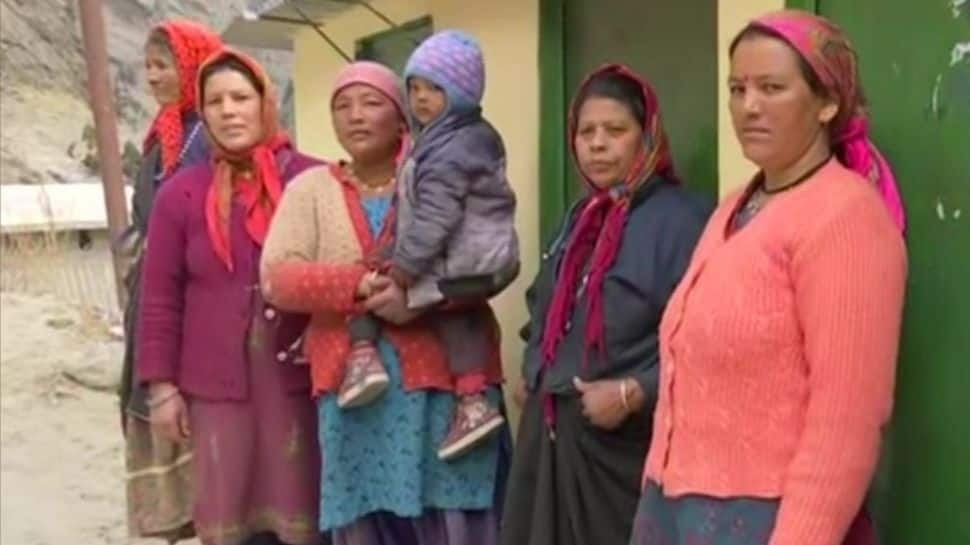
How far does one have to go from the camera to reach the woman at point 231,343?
3527mm

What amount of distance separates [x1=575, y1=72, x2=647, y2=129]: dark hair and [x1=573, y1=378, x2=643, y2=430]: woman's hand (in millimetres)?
581

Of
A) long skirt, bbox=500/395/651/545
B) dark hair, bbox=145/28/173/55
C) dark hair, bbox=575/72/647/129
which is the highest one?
dark hair, bbox=145/28/173/55

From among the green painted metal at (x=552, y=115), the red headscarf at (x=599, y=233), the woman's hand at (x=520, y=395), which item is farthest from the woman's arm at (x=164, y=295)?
the red headscarf at (x=599, y=233)

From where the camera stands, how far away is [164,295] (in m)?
3.59

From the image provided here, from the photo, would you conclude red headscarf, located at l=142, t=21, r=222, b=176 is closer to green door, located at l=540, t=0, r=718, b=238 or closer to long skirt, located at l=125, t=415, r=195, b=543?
long skirt, located at l=125, t=415, r=195, b=543

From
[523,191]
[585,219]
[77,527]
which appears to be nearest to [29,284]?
[77,527]

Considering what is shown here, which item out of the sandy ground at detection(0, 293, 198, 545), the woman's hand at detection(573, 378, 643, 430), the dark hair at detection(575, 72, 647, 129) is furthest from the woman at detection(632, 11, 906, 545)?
the sandy ground at detection(0, 293, 198, 545)

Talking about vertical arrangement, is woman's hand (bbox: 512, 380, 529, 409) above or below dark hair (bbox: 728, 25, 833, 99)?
below

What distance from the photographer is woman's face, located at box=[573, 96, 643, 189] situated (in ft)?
9.25

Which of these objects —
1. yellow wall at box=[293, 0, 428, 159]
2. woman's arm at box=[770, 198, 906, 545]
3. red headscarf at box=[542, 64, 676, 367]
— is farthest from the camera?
yellow wall at box=[293, 0, 428, 159]

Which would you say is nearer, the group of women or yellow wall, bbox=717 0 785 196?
the group of women

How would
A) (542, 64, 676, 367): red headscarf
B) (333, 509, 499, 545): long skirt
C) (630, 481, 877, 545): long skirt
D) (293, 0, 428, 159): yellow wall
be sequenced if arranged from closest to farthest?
(630, 481, 877, 545): long skirt
(542, 64, 676, 367): red headscarf
(333, 509, 499, 545): long skirt
(293, 0, 428, 159): yellow wall

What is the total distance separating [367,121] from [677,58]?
85 centimetres

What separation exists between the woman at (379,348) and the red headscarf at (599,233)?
45cm
